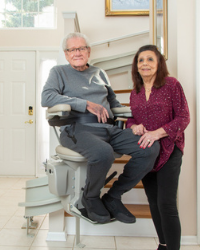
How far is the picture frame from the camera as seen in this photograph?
12.9 ft

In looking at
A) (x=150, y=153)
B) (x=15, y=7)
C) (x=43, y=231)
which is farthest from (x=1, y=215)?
(x=15, y=7)

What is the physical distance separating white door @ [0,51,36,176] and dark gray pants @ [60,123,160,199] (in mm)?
3083

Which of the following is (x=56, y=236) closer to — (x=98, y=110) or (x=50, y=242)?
(x=50, y=242)

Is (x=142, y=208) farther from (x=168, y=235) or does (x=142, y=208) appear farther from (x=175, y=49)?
(x=175, y=49)

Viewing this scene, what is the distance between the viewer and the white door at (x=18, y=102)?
4500 millimetres

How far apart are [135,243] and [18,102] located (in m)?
3.26

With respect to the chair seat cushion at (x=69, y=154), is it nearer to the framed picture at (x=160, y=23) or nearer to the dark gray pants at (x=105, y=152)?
the dark gray pants at (x=105, y=152)

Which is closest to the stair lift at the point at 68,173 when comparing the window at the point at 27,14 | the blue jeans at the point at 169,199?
the blue jeans at the point at 169,199

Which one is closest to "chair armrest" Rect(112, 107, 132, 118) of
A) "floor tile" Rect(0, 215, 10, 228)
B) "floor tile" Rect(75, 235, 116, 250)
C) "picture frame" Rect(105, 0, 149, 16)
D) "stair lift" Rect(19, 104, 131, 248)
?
"stair lift" Rect(19, 104, 131, 248)

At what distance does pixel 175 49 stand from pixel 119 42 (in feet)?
6.42

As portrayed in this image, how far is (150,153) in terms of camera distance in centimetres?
142

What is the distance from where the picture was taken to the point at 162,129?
149 cm

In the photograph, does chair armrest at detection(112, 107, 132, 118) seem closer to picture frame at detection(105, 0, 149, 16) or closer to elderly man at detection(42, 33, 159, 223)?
elderly man at detection(42, 33, 159, 223)

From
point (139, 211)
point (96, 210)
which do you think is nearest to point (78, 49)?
point (96, 210)
